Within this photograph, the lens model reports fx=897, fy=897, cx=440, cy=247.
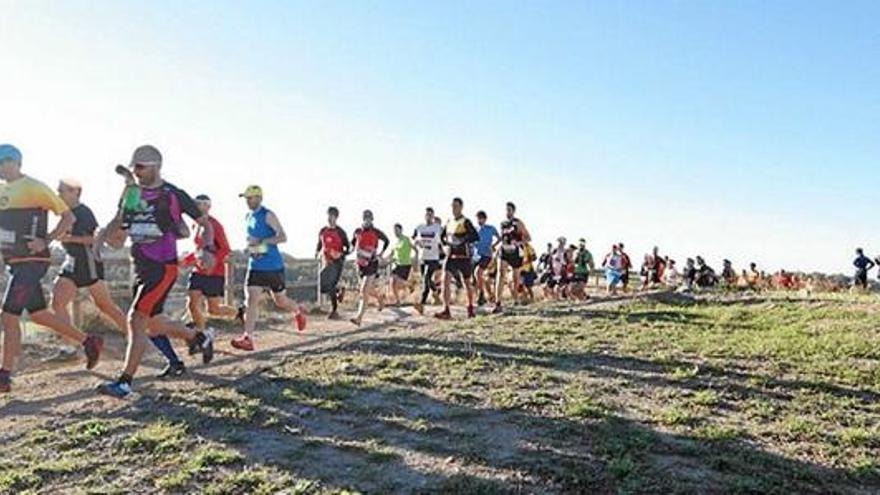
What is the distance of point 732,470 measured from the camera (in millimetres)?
5098

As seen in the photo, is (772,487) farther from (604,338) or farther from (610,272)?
(610,272)

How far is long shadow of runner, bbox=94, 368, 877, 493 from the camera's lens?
487 cm

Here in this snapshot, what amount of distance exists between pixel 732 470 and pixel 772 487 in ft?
0.98

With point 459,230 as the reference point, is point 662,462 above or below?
A: below

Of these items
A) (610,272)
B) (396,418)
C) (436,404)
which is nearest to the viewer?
(396,418)

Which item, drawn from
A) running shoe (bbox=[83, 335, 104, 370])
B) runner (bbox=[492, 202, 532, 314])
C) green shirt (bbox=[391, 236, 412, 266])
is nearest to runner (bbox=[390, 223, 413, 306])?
green shirt (bbox=[391, 236, 412, 266])

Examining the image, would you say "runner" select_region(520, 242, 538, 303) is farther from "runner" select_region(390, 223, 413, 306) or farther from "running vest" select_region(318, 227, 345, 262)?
"running vest" select_region(318, 227, 345, 262)

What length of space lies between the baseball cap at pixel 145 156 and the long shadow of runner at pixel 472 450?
187 cm

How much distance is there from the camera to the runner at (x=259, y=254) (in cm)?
998

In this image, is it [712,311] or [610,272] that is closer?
[712,311]

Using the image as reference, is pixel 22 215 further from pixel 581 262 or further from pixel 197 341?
pixel 581 262

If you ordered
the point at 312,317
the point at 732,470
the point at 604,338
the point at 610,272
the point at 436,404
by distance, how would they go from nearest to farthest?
the point at 732,470 < the point at 436,404 < the point at 604,338 < the point at 312,317 < the point at 610,272

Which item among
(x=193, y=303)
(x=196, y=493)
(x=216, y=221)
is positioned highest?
(x=216, y=221)

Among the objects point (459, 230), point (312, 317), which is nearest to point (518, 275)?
point (312, 317)
